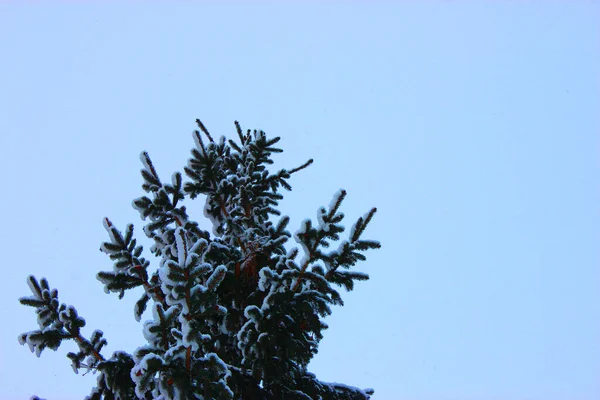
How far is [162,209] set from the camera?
20.0 ft

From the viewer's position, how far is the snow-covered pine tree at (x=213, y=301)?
13.1 ft

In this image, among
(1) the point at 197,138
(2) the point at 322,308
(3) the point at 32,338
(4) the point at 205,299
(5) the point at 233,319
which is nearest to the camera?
(4) the point at 205,299

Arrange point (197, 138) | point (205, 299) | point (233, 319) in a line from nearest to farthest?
1. point (205, 299)
2. point (233, 319)
3. point (197, 138)

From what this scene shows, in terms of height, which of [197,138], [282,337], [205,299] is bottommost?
A: [205,299]

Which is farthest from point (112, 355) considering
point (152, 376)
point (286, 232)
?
point (286, 232)

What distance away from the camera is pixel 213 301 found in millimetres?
3992

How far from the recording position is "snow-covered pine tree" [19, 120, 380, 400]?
400 centimetres

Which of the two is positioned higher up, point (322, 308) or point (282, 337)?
point (322, 308)

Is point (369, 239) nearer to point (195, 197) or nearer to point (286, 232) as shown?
point (286, 232)

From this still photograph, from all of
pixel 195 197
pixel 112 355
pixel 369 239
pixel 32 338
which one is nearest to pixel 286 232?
pixel 195 197

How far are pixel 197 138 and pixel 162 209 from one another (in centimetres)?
118

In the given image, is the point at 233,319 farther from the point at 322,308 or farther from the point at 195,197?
the point at 195,197

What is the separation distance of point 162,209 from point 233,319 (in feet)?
5.42

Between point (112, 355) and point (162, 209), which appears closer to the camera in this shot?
point (112, 355)
